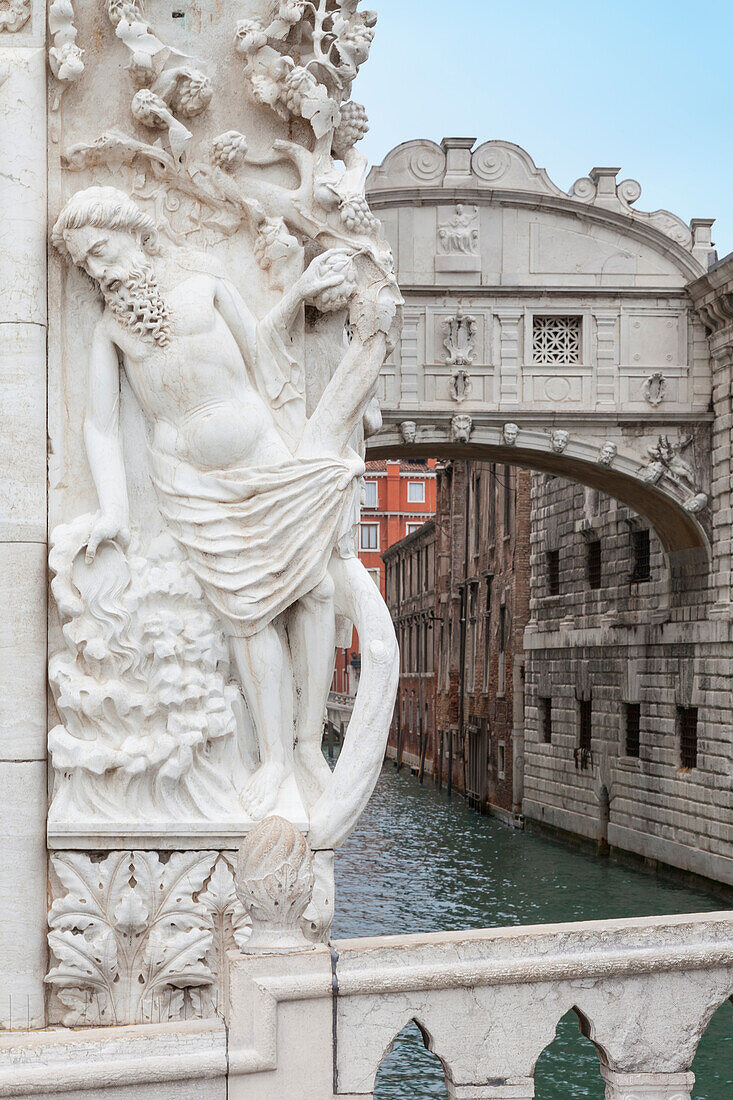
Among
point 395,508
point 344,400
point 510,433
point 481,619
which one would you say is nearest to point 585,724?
point 510,433

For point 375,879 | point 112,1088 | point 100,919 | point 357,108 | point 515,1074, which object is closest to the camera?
point 112,1088

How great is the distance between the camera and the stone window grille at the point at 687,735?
69.3 ft

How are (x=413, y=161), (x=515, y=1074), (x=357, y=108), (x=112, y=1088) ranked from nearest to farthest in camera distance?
(x=112, y=1088) → (x=515, y=1074) → (x=357, y=108) → (x=413, y=161)

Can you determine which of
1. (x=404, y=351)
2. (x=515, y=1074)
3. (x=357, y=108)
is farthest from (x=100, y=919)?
(x=404, y=351)

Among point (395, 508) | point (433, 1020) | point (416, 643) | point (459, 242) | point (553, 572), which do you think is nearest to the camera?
point (433, 1020)

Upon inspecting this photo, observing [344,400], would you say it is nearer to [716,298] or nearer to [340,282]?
[340,282]

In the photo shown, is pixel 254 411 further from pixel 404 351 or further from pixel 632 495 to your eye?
pixel 632 495

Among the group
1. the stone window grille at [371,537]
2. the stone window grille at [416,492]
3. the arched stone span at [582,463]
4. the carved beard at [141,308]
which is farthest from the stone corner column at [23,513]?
the stone window grille at [416,492]

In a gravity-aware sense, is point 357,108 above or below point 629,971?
above

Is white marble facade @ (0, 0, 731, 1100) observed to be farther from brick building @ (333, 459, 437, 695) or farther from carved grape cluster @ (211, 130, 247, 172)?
brick building @ (333, 459, 437, 695)

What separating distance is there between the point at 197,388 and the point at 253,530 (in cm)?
42

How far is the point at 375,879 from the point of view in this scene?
2050 cm

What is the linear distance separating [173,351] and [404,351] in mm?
15347

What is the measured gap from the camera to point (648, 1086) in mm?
3248
